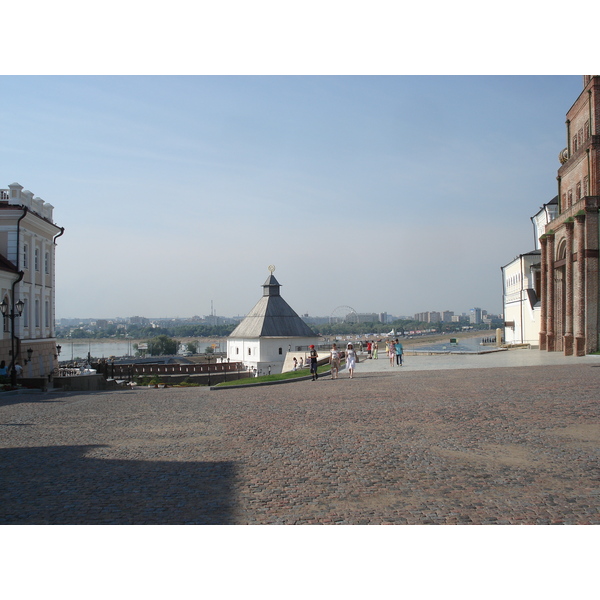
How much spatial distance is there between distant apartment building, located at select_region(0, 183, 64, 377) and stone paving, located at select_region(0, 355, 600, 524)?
12742 mm

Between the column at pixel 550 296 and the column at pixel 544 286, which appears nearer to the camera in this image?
the column at pixel 550 296

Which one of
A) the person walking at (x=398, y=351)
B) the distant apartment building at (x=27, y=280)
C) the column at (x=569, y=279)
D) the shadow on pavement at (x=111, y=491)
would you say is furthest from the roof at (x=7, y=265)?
the column at (x=569, y=279)

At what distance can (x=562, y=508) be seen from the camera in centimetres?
594

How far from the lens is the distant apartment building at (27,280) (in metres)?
26.8

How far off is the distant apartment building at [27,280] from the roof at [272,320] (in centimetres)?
1999

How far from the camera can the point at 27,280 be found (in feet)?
94.6

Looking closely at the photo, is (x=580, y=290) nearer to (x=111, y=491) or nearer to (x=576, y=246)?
(x=576, y=246)

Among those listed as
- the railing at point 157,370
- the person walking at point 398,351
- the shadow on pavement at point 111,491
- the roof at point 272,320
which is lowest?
the railing at point 157,370

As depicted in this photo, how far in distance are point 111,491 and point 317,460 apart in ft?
9.30

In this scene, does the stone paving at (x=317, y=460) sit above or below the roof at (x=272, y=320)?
below

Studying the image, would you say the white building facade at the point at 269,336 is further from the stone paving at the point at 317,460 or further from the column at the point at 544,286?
the stone paving at the point at 317,460

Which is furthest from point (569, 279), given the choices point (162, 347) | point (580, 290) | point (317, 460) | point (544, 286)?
point (162, 347)

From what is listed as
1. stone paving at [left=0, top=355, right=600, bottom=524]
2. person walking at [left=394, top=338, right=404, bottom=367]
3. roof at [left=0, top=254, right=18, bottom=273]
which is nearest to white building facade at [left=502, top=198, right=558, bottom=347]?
person walking at [left=394, top=338, right=404, bottom=367]

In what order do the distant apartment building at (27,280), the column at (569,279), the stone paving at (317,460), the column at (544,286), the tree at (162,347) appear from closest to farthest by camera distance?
the stone paving at (317,460) < the distant apartment building at (27,280) < the column at (569,279) < the column at (544,286) < the tree at (162,347)
